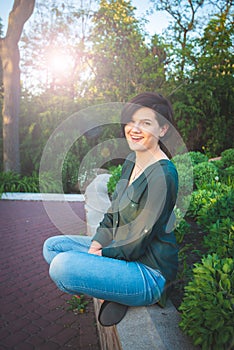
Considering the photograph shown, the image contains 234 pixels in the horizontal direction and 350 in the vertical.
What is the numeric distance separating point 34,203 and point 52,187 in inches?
43.3

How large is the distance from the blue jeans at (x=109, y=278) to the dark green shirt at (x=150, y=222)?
6 cm

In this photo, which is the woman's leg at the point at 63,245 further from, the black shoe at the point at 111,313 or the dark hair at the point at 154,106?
the dark hair at the point at 154,106

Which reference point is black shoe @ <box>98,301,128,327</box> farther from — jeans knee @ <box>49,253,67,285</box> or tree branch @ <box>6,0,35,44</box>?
tree branch @ <box>6,0,35,44</box>

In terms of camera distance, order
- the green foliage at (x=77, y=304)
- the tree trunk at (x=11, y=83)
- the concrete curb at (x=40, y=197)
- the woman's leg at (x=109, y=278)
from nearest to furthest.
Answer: the woman's leg at (x=109, y=278), the green foliage at (x=77, y=304), the concrete curb at (x=40, y=197), the tree trunk at (x=11, y=83)

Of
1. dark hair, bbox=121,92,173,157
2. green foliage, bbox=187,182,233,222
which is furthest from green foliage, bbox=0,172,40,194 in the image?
dark hair, bbox=121,92,173,157

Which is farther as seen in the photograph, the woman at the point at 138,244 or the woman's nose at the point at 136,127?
the woman's nose at the point at 136,127

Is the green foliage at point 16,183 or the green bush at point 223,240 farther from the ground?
the green bush at point 223,240

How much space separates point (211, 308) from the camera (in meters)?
1.39

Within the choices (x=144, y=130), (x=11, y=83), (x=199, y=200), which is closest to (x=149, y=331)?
(x=144, y=130)

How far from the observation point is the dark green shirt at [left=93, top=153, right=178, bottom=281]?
1.66m

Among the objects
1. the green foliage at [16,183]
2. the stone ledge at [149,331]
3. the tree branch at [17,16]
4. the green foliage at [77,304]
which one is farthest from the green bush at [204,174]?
the tree branch at [17,16]

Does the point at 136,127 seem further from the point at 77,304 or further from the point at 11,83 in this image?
the point at 11,83

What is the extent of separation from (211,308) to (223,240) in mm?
734

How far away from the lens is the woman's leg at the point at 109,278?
1.59m
